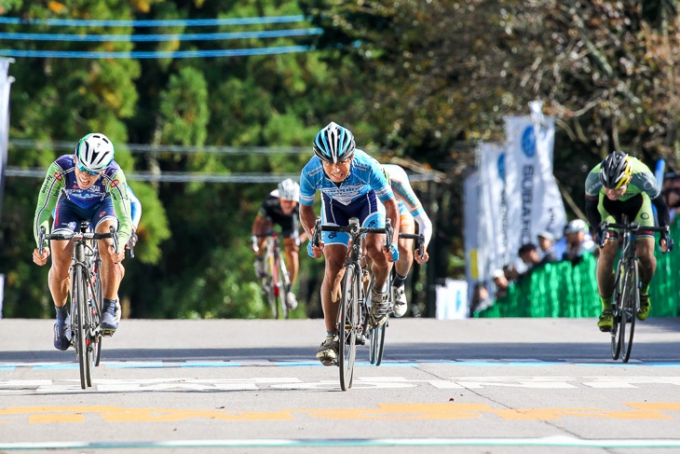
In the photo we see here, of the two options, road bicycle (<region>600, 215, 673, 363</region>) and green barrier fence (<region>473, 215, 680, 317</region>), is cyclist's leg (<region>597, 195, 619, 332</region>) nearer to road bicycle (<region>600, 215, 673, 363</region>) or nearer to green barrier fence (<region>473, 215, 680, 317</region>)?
road bicycle (<region>600, 215, 673, 363</region>)

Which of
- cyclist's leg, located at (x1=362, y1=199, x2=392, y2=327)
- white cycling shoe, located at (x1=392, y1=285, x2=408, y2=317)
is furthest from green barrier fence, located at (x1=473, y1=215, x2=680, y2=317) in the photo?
cyclist's leg, located at (x1=362, y1=199, x2=392, y2=327)

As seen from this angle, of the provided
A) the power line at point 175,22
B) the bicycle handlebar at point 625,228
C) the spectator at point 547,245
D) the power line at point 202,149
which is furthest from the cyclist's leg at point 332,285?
the power line at point 175,22

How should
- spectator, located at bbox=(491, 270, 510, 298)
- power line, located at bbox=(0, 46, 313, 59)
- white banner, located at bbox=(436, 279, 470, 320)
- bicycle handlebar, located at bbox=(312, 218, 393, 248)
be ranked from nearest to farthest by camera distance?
bicycle handlebar, located at bbox=(312, 218, 393, 248) < spectator, located at bbox=(491, 270, 510, 298) < white banner, located at bbox=(436, 279, 470, 320) < power line, located at bbox=(0, 46, 313, 59)

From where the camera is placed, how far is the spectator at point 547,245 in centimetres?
2133

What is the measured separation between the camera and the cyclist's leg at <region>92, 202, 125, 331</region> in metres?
11.3

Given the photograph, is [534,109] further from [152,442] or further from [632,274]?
[152,442]

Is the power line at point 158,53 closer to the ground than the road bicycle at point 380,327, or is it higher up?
higher up

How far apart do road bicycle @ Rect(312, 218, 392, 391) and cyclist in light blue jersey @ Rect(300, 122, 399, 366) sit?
0.35 feet

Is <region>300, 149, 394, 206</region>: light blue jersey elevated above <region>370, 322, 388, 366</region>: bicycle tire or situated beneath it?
elevated above

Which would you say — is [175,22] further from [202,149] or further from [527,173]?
[527,173]

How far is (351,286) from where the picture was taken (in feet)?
34.3

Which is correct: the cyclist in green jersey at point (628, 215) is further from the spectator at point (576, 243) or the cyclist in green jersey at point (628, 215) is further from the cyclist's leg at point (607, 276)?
the spectator at point (576, 243)

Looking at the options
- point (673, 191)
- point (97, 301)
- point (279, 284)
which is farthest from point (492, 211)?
point (97, 301)

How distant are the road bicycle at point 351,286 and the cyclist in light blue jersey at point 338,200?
0.35ft
